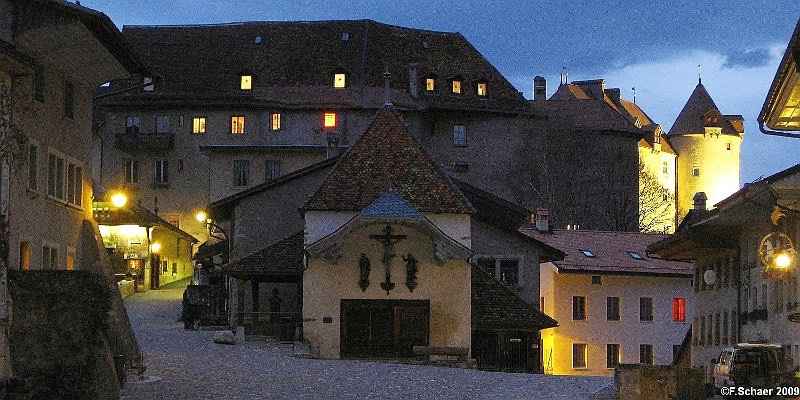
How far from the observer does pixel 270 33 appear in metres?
113

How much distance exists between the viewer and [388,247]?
5038 cm

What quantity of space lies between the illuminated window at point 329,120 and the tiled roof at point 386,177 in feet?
160

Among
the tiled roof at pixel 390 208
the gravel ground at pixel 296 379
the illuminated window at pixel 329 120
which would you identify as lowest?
the gravel ground at pixel 296 379

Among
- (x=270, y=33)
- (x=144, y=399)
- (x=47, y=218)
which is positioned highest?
(x=270, y=33)

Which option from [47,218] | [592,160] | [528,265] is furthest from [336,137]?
[47,218]

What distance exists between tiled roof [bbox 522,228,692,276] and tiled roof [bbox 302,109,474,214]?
1685 cm

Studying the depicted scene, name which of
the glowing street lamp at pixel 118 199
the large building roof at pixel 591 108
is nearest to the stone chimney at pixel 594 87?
the large building roof at pixel 591 108

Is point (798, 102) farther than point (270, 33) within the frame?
No

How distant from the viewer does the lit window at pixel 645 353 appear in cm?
7128

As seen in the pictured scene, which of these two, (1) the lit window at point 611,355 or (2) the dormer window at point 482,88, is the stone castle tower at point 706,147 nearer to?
(2) the dormer window at point 482,88

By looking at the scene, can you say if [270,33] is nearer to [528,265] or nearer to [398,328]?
[528,265]

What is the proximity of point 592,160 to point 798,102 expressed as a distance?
87498 mm

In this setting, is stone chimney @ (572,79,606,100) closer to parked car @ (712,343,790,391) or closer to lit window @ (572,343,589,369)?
lit window @ (572,343,589,369)

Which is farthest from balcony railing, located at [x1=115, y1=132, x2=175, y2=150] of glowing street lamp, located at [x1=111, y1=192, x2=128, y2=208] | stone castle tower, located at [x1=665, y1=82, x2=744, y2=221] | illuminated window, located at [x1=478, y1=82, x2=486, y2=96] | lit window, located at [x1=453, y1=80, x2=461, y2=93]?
glowing street lamp, located at [x1=111, y1=192, x2=128, y2=208]
